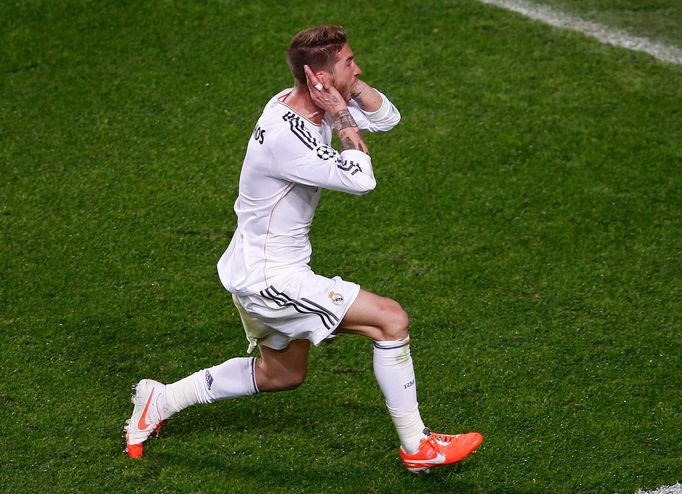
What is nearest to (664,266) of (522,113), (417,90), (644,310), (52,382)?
(644,310)

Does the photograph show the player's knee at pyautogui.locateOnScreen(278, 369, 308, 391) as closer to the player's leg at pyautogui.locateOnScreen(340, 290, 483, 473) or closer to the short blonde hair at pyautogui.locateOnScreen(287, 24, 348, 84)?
the player's leg at pyautogui.locateOnScreen(340, 290, 483, 473)

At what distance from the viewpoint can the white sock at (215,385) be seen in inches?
228

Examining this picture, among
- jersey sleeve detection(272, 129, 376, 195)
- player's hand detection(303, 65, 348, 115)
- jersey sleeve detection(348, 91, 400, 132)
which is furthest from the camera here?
jersey sleeve detection(348, 91, 400, 132)

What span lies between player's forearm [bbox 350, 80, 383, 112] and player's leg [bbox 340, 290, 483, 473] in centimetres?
100

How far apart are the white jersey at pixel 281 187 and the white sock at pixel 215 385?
528 millimetres

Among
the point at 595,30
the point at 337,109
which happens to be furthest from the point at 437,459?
the point at 595,30

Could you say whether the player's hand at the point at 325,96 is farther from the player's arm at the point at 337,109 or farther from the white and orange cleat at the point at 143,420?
the white and orange cleat at the point at 143,420

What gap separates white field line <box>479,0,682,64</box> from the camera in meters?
9.72

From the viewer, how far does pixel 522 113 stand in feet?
28.8

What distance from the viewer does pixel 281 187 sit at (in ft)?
17.3

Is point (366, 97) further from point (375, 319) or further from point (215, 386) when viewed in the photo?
point (215, 386)

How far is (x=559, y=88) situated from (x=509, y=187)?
146cm

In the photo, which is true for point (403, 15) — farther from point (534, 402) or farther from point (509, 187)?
point (534, 402)

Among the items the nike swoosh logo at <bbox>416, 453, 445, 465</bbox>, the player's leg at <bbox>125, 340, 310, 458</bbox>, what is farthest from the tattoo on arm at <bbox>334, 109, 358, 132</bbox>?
the nike swoosh logo at <bbox>416, 453, 445, 465</bbox>
